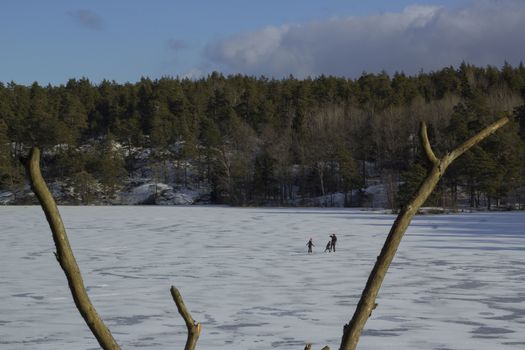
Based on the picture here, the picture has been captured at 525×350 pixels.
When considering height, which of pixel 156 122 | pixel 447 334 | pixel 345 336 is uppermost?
pixel 156 122

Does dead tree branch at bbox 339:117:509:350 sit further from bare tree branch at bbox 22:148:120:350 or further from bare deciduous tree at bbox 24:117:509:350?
bare tree branch at bbox 22:148:120:350

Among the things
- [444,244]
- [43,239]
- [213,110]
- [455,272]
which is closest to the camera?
[455,272]

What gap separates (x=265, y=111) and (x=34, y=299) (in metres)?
76.3

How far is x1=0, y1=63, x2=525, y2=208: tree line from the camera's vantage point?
189 ft

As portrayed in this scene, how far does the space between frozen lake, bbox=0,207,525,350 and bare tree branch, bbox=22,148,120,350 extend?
6743mm

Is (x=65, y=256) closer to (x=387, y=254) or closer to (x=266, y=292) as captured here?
(x=387, y=254)

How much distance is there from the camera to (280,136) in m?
80.8

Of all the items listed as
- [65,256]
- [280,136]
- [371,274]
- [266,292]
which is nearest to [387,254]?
[371,274]

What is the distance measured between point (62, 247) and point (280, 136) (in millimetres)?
80101

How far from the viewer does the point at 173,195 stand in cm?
7312

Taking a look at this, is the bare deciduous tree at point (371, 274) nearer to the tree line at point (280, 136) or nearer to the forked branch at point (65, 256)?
the forked branch at point (65, 256)

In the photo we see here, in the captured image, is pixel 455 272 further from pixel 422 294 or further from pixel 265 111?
pixel 265 111

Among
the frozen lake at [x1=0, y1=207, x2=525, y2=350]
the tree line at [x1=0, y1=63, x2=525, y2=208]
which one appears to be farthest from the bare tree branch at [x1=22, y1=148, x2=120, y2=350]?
the tree line at [x1=0, y1=63, x2=525, y2=208]

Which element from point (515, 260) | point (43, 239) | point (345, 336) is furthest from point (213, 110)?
point (345, 336)
